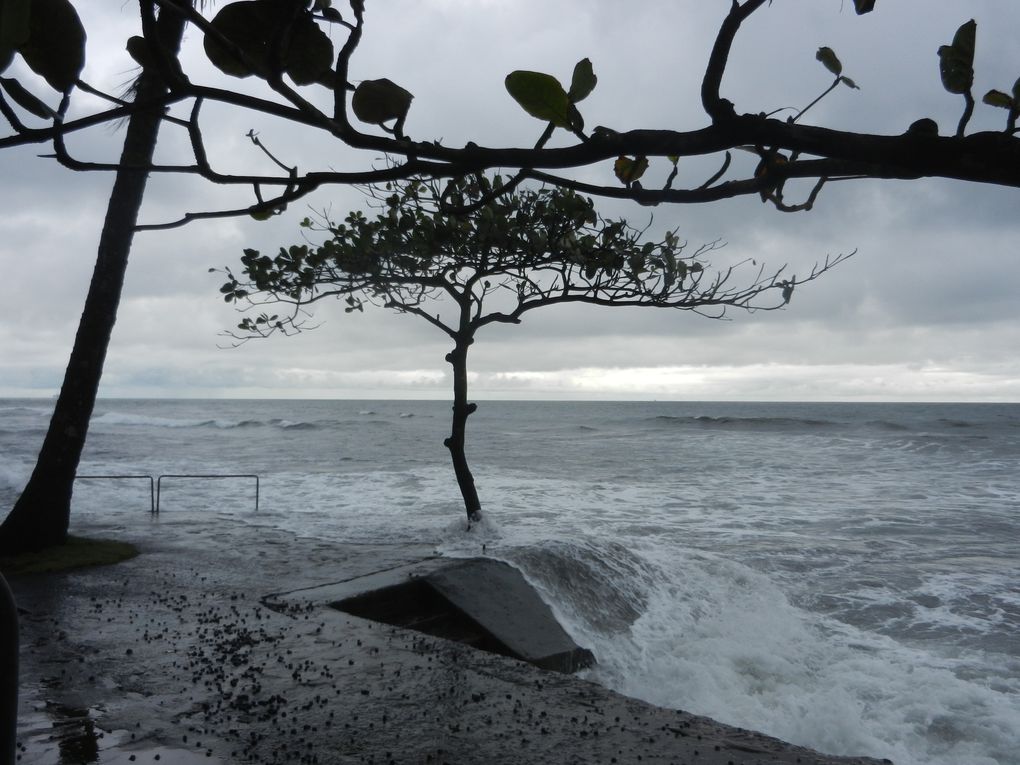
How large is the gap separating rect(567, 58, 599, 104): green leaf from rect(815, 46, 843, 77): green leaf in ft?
2.17

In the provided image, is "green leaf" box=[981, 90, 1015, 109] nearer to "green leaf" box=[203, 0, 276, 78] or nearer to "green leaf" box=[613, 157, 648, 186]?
"green leaf" box=[613, 157, 648, 186]

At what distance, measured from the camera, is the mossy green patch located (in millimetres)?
7965

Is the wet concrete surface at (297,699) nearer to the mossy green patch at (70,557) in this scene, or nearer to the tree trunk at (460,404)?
the mossy green patch at (70,557)

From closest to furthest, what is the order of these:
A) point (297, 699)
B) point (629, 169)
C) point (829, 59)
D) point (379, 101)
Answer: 1. point (379, 101)
2. point (829, 59)
3. point (629, 169)
4. point (297, 699)

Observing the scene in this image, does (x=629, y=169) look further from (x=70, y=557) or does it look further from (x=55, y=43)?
(x=70, y=557)

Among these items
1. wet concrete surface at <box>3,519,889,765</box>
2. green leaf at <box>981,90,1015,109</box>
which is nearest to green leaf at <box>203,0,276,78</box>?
green leaf at <box>981,90,1015,109</box>

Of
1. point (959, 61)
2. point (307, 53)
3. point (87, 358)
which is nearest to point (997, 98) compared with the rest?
point (959, 61)

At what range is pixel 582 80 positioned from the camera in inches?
53.9

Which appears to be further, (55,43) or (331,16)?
(331,16)

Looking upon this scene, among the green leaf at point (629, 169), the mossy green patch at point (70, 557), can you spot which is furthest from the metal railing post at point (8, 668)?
the mossy green patch at point (70, 557)

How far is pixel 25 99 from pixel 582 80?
0.95 metres

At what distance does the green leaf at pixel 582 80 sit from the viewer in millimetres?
1367

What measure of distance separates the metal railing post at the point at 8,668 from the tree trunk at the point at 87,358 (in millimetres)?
7510

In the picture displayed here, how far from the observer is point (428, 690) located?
454cm
